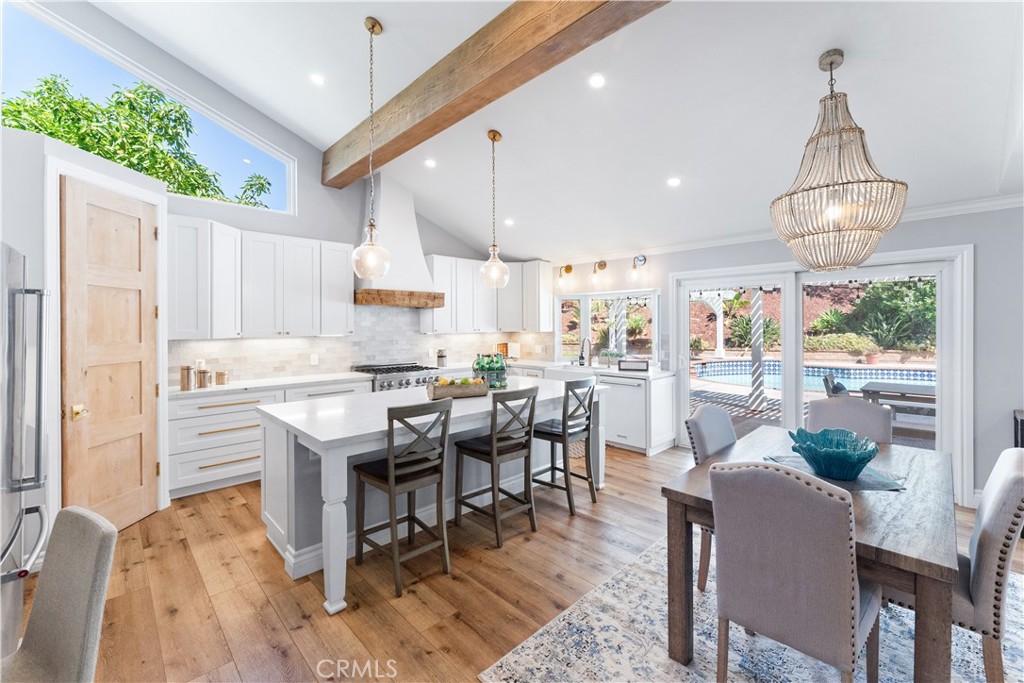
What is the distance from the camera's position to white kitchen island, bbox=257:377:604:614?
2.26 m

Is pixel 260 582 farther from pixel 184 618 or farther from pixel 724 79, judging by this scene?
pixel 724 79

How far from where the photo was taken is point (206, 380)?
4043mm

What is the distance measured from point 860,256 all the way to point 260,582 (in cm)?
350

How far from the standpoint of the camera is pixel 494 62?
2711 millimetres

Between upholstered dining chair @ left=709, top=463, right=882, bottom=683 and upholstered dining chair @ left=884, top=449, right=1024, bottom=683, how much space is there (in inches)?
10.9

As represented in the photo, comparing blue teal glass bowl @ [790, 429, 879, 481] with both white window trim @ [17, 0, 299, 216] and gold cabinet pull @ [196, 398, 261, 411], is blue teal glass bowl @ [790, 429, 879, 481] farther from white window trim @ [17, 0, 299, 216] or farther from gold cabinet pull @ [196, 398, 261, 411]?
white window trim @ [17, 0, 299, 216]

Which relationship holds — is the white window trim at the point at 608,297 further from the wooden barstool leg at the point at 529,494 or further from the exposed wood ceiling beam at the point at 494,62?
the exposed wood ceiling beam at the point at 494,62

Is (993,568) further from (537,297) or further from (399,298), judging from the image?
(537,297)

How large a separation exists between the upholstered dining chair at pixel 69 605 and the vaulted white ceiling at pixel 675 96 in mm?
3111

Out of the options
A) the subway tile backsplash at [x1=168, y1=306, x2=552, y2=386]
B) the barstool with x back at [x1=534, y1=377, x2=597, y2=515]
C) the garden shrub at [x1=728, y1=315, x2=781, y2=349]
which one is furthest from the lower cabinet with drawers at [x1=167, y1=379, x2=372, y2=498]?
the garden shrub at [x1=728, y1=315, x2=781, y2=349]

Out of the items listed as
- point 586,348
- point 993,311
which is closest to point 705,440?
point 993,311

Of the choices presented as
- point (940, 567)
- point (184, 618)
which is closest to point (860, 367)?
point (940, 567)

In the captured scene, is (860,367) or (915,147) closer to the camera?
(915,147)

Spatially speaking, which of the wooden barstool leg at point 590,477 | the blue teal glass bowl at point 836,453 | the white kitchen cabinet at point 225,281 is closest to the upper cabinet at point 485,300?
the white kitchen cabinet at point 225,281
